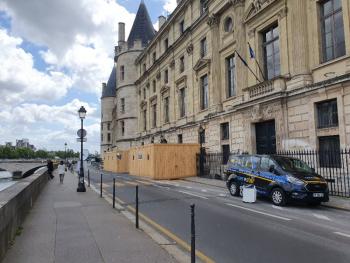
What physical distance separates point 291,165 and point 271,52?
40.9 feet

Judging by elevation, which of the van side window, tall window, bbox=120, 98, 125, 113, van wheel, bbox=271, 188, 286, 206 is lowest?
van wheel, bbox=271, 188, 286, 206

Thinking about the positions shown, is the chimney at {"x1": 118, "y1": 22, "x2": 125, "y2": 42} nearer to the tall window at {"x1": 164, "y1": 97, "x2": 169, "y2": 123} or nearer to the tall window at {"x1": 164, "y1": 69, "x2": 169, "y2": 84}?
the tall window at {"x1": 164, "y1": 69, "x2": 169, "y2": 84}

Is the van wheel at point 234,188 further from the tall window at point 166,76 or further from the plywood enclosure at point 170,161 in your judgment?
the tall window at point 166,76

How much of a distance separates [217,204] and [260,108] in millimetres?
11218

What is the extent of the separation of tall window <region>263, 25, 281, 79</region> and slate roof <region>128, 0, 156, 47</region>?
37.4 meters

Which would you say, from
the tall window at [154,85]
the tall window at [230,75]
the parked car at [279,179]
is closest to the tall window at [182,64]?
the tall window at [230,75]

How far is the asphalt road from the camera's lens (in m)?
6.31

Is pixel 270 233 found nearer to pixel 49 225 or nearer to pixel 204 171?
pixel 49 225

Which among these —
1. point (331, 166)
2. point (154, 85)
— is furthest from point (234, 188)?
point (154, 85)

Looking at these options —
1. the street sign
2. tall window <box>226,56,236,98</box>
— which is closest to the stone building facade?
tall window <box>226,56,236,98</box>

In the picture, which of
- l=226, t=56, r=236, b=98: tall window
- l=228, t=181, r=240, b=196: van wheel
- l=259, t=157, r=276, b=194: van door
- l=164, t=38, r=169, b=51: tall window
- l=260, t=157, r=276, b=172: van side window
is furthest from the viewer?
l=164, t=38, r=169, b=51: tall window

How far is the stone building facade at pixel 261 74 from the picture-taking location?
18.4m

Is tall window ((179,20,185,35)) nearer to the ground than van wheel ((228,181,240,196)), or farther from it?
farther from it

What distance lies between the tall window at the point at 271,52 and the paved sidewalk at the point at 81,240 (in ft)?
54.4
